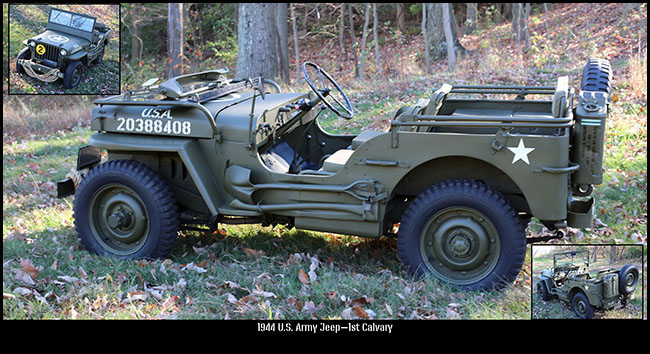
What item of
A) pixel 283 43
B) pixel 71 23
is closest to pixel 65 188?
pixel 71 23

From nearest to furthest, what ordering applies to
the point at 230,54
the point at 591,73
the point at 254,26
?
the point at 591,73 → the point at 254,26 → the point at 230,54

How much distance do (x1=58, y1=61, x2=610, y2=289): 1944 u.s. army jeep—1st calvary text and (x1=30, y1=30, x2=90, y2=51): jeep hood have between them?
1526 mm

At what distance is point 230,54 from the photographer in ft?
65.7

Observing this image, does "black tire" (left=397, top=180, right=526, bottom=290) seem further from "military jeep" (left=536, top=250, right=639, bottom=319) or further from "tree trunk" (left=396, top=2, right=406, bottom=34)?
"tree trunk" (left=396, top=2, right=406, bottom=34)

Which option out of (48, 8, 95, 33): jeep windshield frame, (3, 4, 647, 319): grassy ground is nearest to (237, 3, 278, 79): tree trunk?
(3, 4, 647, 319): grassy ground

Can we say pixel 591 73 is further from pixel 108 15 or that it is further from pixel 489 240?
pixel 108 15

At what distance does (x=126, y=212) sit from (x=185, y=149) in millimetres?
801

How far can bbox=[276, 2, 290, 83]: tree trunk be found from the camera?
539 inches

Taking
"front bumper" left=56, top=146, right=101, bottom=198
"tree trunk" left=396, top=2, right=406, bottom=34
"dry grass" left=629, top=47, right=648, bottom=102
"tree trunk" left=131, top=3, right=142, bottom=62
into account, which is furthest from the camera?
"tree trunk" left=396, top=2, right=406, bottom=34

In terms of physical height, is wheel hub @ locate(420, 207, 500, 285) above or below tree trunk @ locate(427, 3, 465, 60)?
below

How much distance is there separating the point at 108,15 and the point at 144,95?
281 centimetres

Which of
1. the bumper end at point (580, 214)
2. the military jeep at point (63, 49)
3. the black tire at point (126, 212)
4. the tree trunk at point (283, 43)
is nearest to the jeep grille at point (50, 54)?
the military jeep at point (63, 49)

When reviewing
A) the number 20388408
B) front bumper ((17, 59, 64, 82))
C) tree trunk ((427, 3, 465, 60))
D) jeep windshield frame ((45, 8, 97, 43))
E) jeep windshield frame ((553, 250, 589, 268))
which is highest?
tree trunk ((427, 3, 465, 60))

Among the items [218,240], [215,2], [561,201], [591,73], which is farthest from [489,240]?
[215,2]
